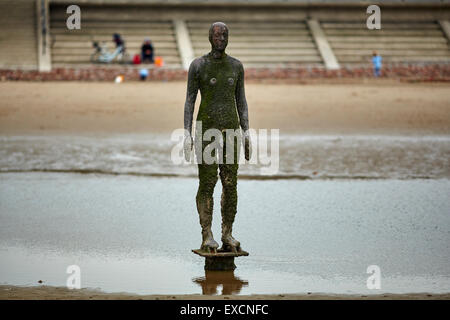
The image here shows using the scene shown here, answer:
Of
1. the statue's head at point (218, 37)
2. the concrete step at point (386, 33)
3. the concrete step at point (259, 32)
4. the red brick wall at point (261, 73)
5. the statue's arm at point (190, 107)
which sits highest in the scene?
the concrete step at point (386, 33)

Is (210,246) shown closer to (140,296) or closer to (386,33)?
(140,296)

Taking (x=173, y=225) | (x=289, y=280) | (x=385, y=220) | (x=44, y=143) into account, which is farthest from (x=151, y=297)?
(x=44, y=143)

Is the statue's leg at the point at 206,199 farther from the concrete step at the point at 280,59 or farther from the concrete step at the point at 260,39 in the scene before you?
the concrete step at the point at 260,39

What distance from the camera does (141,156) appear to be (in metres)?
15.7

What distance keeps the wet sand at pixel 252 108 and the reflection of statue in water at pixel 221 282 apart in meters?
11.2

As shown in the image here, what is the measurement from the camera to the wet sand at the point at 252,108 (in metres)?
19.0

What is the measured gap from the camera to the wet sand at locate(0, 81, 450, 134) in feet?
62.2

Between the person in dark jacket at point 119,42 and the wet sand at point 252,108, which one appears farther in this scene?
the person in dark jacket at point 119,42

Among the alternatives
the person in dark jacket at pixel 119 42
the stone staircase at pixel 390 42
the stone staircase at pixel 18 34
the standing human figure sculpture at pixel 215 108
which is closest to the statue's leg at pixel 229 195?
the standing human figure sculpture at pixel 215 108

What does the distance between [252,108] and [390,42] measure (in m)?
14.3

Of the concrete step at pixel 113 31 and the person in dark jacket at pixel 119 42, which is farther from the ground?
the concrete step at pixel 113 31

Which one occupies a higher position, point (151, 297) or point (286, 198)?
point (286, 198)
